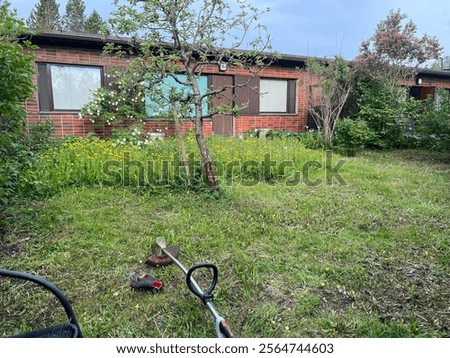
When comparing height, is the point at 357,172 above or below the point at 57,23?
below

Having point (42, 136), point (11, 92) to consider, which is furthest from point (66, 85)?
point (11, 92)

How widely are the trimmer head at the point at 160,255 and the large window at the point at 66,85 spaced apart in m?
6.69

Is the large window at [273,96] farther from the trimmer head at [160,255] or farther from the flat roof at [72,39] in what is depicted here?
the trimmer head at [160,255]

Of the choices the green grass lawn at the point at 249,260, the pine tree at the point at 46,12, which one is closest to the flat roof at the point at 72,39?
the green grass lawn at the point at 249,260

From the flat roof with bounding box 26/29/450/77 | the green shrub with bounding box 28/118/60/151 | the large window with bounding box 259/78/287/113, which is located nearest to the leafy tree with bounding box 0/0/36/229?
the green shrub with bounding box 28/118/60/151

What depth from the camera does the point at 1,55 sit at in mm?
2633

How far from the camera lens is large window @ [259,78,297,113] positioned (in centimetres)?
1129

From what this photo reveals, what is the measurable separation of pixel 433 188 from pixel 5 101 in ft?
18.6

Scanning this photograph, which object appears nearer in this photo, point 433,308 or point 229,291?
point 433,308

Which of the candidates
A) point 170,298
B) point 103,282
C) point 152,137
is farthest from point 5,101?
point 152,137

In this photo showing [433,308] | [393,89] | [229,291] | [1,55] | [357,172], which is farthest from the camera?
[393,89]

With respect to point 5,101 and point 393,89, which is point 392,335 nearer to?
point 5,101

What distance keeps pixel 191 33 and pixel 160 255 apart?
10.4ft

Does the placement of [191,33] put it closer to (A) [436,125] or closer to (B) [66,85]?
(B) [66,85]
